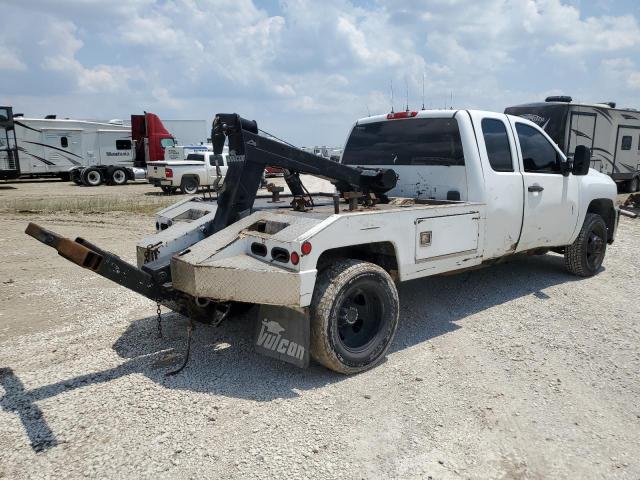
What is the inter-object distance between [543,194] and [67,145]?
24105 millimetres

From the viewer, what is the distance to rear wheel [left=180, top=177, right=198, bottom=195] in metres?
19.5

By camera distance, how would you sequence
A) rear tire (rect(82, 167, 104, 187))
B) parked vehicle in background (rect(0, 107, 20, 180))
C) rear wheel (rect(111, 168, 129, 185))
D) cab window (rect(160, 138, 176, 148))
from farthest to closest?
cab window (rect(160, 138, 176, 148)), rear wheel (rect(111, 168, 129, 185)), rear tire (rect(82, 167, 104, 187)), parked vehicle in background (rect(0, 107, 20, 180))

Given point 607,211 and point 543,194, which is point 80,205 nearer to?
point 543,194

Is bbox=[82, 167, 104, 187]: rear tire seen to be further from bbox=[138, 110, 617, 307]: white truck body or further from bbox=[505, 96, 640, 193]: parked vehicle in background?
bbox=[138, 110, 617, 307]: white truck body

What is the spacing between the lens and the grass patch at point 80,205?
14.1 m

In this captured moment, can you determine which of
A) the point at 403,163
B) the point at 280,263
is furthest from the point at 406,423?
the point at 403,163

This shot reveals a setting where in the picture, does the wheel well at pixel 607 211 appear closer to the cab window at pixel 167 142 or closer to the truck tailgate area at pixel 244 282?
the truck tailgate area at pixel 244 282

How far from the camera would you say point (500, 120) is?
528 cm

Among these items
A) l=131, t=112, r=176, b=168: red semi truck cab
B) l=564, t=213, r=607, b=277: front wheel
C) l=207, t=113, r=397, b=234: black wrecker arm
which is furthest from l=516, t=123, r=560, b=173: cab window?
l=131, t=112, r=176, b=168: red semi truck cab

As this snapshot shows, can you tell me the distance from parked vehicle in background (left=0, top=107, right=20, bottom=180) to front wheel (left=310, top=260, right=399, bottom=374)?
23.4 m

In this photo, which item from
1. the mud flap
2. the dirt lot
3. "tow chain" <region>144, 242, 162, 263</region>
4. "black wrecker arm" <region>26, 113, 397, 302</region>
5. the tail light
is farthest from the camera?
the tail light

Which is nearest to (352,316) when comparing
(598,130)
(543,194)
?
(543,194)

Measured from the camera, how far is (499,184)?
5.00 meters

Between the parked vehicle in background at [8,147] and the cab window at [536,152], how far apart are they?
23.1 m
